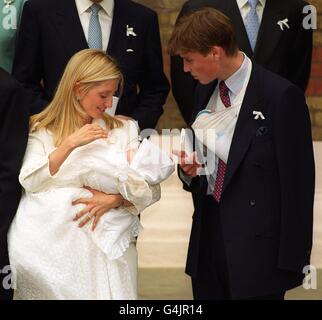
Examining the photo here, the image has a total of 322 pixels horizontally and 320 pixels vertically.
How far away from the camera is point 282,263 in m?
3.94

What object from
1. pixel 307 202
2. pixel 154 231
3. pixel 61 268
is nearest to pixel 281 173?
pixel 307 202

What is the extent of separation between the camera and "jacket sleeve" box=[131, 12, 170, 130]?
4.57 metres

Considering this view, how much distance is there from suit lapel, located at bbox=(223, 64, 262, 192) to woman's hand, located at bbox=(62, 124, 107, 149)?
49 cm

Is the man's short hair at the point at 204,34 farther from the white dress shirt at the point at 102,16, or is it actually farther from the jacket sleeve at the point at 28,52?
the jacket sleeve at the point at 28,52

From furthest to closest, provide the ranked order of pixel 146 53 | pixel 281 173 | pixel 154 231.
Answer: pixel 154 231 < pixel 146 53 < pixel 281 173

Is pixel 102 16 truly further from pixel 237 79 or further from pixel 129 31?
pixel 237 79

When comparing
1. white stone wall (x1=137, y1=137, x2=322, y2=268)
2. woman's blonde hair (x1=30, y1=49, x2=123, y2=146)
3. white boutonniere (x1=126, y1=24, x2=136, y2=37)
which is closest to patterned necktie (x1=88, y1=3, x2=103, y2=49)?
white boutonniere (x1=126, y1=24, x2=136, y2=37)

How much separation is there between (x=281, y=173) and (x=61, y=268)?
0.89m

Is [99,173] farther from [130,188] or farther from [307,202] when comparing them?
[307,202]

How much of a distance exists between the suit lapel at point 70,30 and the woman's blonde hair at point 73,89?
323mm

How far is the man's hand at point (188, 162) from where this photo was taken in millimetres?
4055

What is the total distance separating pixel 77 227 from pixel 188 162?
1.60 feet

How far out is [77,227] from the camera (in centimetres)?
399

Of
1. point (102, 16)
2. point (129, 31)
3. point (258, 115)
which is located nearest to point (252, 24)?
point (129, 31)
